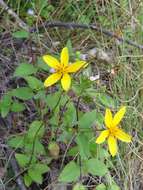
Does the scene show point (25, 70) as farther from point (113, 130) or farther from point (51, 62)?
point (113, 130)

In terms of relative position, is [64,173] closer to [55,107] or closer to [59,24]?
[55,107]

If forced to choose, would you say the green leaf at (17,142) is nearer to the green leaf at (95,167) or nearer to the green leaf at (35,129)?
the green leaf at (35,129)

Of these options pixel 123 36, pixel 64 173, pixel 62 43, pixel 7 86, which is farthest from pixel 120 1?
pixel 64 173

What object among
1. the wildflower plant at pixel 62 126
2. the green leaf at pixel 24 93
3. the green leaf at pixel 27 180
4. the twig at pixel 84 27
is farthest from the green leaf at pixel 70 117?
the twig at pixel 84 27

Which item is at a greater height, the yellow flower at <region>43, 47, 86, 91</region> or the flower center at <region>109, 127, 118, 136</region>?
the yellow flower at <region>43, 47, 86, 91</region>

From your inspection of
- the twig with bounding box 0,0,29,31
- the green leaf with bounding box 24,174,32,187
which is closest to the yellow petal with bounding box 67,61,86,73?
the green leaf with bounding box 24,174,32,187

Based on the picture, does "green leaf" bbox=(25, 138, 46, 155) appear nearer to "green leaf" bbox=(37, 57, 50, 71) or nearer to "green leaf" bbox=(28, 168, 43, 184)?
"green leaf" bbox=(28, 168, 43, 184)
